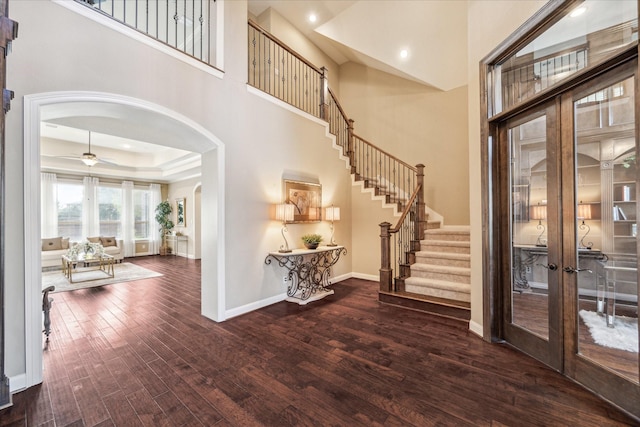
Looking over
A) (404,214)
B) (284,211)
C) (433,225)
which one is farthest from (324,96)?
(433,225)

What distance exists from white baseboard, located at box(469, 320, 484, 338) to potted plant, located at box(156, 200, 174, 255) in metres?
9.95

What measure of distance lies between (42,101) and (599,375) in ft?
16.1

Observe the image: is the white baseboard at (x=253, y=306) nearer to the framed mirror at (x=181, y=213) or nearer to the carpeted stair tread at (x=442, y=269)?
the carpeted stair tread at (x=442, y=269)

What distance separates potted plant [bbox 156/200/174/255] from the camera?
980cm

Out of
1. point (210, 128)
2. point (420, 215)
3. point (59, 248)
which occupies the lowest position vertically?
point (59, 248)

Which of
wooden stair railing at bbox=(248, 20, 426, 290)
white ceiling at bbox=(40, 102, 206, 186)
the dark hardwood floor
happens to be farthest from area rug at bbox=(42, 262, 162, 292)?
wooden stair railing at bbox=(248, 20, 426, 290)

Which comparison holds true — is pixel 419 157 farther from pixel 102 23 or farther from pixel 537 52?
pixel 102 23

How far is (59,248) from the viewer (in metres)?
7.43

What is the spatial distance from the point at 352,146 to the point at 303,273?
129 inches

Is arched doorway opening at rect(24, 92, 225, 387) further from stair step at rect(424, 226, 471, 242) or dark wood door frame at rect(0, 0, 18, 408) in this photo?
stair step at rect(424, 226, 471, 242)

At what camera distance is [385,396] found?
1.98m

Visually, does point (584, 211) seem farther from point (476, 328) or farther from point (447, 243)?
point (447, 243)

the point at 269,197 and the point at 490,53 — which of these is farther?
the point at 269,197

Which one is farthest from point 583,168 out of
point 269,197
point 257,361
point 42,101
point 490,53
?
point 42,101
